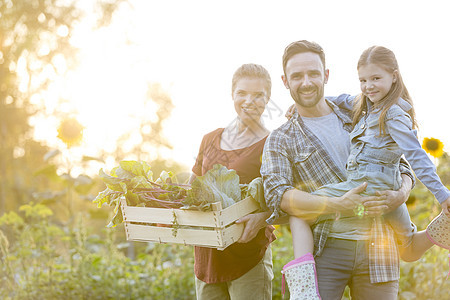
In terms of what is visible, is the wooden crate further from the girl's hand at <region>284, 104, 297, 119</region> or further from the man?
the girl's hand at <region>284, 104, 297, 119</region>

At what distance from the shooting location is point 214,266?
96.0 inches

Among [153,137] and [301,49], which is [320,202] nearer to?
[301,49]

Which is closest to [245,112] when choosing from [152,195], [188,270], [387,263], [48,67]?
[152,195]

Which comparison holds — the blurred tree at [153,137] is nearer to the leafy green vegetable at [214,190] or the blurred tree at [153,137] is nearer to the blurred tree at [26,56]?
the blurred tree at [26,56]

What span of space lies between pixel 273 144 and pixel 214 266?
768 millimetres

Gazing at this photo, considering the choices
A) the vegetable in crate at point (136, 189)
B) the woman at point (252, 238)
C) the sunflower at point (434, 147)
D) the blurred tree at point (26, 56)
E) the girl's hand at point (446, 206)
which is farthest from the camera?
the blurred tree at point (26, 56)

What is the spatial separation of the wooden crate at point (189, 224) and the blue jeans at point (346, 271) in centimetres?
43

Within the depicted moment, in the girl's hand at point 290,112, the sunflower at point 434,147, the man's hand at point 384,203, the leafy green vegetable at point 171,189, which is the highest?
the girl's hand at point 290,112

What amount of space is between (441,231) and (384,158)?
452mm

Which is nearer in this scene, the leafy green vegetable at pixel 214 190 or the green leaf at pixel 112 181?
the leafy green vegetable at pixel 214 190

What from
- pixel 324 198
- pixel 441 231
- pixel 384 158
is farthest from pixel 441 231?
pixel 324 198

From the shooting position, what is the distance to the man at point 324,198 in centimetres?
199

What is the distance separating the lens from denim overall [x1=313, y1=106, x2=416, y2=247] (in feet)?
6.59

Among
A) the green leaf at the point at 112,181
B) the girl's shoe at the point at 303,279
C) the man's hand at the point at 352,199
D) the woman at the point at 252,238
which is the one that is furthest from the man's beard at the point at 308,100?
the green leaf at the point at 112,181
